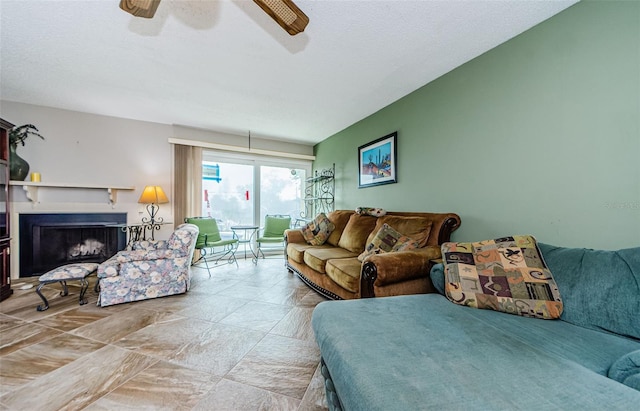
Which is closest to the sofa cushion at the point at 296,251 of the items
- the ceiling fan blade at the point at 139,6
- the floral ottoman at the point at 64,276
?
the floral ottoman at the point at 64,276

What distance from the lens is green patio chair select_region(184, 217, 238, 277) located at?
3875 mm

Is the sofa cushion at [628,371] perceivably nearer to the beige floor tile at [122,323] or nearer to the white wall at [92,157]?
the beige floor tile at [122,323]

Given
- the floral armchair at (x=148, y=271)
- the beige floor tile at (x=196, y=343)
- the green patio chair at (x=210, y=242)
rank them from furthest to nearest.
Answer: the green patio chair at (x=210, y=242) → the floral armchair at (x=148, y=271) → the beige floor tile at (x=196, y=343)

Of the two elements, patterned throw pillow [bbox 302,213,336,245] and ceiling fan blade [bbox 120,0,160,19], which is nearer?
ceiling fan blade [bbox 120,0,160,19]

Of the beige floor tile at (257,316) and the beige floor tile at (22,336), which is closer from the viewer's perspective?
the beige floor tile at (22,336)

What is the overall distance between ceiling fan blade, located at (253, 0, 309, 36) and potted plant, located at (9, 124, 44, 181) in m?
4.09

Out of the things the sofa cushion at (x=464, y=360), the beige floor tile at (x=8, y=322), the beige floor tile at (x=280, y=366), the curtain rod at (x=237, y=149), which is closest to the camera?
the sofa cushion at (x=464, y=360)

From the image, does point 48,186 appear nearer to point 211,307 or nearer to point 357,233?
point 211,307

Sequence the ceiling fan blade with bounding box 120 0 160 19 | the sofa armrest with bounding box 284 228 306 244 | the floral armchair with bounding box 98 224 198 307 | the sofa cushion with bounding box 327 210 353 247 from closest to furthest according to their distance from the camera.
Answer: the ceiling fan blade with bounding box 120 0 160 19
the floral armchair with bounding box 98 224 198 307
the sofa cushion with bounding box 327 210 353 247
the sofa armrest with bounding box 284 228 306 244

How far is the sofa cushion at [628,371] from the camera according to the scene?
76 cm

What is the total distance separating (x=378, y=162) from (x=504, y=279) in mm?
2277

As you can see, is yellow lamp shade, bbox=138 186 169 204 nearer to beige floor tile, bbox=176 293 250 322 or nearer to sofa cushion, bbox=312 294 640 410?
beige floor tile, bbox=176 293 250 322

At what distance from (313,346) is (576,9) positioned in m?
2.97

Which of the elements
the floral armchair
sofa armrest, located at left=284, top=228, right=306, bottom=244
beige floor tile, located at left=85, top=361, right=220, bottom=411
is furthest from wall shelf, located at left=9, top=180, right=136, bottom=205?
beige floor tile, located at left=85, top=361, right=220, bottom=411
